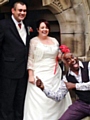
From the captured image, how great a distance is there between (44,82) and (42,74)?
9 cm

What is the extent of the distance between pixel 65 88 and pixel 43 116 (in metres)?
0.58

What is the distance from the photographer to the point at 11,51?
381cm

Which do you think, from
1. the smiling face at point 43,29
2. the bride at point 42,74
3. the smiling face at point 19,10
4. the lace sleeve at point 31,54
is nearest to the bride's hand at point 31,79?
the bride at point 42,74

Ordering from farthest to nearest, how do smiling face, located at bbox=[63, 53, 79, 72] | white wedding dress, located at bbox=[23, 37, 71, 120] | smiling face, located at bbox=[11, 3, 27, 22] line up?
white wedding dress, located at bbox=[23, 37, 71, 120] → smiling face, located at bbox=[11, 3, 27, 22] → smiling face, located at bbox=[63, 53, 79, 72]

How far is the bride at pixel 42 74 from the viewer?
3.89 metres

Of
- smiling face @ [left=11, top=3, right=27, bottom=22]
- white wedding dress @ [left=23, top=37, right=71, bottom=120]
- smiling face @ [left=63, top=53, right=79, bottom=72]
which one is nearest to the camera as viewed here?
smiling face @ [left=63, top=53, right=79, bottom=72]

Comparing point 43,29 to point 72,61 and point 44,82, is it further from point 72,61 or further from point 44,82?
point 72,61

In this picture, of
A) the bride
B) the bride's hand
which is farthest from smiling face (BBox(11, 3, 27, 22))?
the bride's hand

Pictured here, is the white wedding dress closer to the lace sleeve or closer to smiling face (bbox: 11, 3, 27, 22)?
the lace sleeve

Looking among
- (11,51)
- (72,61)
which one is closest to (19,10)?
(11,51)

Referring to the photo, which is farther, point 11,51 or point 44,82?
point 44,82

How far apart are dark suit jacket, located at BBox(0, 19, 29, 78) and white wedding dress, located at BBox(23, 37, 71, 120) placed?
3.7 inches

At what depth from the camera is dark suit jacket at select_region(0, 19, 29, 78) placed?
12.4ft

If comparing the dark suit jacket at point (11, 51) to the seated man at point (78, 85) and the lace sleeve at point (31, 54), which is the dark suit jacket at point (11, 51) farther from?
the seated man at point (78, 85)
